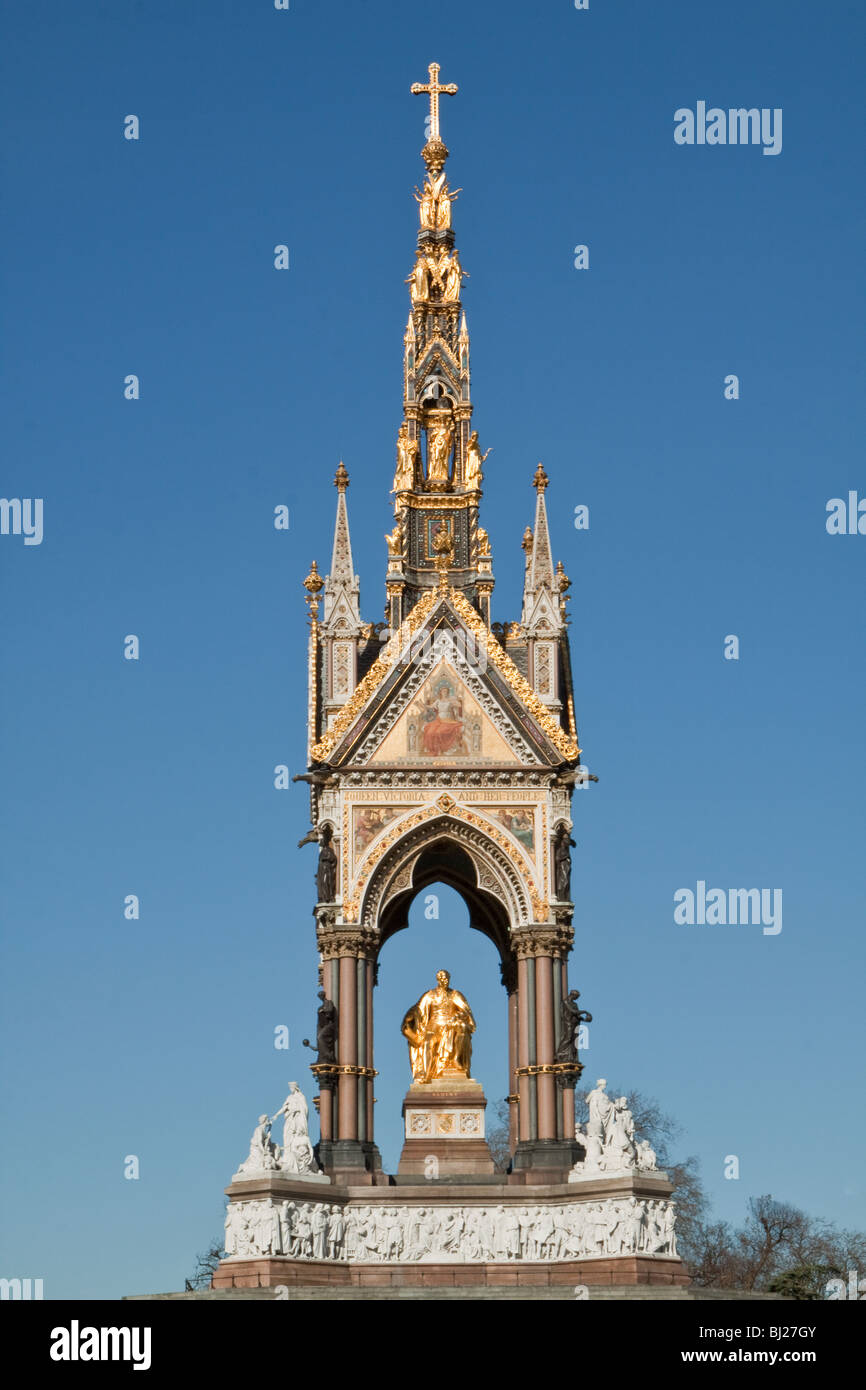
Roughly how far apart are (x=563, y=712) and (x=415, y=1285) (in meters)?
10.4

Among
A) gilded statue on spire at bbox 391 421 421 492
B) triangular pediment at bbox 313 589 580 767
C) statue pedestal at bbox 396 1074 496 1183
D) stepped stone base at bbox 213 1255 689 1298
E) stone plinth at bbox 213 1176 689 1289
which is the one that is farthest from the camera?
gilded statue on spire at bbox 391 421 421 492

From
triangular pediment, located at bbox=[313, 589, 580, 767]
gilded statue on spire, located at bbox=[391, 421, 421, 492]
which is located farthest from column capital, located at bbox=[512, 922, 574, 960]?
gilded statue on spire, located at bbox=[391, 421, 421, 492]

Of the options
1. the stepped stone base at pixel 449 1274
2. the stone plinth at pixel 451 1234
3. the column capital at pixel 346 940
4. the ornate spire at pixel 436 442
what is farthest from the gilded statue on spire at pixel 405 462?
the stepped stone base at pixel 449 1274

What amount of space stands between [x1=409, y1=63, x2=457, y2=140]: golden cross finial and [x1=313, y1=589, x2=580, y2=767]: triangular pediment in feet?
37.5

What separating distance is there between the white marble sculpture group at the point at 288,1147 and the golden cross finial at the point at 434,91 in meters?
19.7

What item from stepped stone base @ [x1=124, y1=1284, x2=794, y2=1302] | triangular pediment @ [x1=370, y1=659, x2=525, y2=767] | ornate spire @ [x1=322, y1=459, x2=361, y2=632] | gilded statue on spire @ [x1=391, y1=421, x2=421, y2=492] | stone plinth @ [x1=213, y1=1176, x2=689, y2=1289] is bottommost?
stepped stone base @ [x1=124, y1=1284, x2=794, y2=1302]

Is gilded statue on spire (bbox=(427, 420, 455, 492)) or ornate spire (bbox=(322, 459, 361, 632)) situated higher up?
gilded statue on spire (bbox=(427, 420, 455, 492))

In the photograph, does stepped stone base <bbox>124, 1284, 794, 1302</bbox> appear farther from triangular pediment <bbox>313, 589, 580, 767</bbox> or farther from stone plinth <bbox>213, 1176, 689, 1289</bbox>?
triangular pediment <bbox>313, 589, 580, 767</bbox>

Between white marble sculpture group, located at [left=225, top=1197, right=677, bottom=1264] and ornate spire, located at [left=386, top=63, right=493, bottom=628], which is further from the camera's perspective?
ornate spire, located at [left=386, top=63, right=493, bottom=628]

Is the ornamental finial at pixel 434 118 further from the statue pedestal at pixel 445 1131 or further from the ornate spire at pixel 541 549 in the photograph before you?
the statue pedestal at pixel 445 1131

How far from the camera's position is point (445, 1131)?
4178 centimetres

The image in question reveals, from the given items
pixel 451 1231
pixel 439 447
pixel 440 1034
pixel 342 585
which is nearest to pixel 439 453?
pixel 439 447

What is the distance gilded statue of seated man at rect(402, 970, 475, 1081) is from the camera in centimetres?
4250

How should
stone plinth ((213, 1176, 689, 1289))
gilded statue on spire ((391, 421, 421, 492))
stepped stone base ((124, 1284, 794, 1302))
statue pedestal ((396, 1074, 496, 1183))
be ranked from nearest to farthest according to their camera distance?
stepped stone base ((124, 1284, 794, 1302))
stone plinth ((213, 1176, 689, 1289))
statue pedestal ((396, 1074, 496, 1183))
gilded statue on spire ((391, 421, 421, 492))
